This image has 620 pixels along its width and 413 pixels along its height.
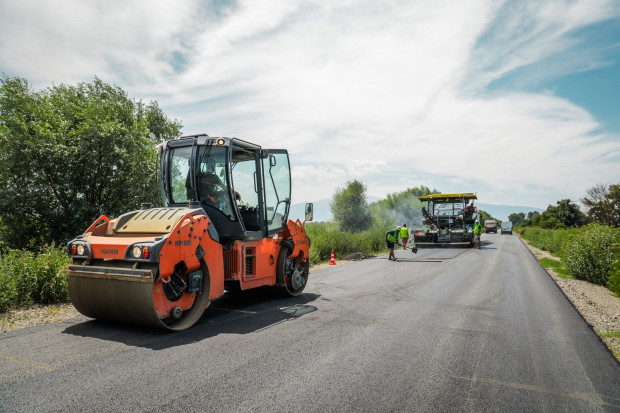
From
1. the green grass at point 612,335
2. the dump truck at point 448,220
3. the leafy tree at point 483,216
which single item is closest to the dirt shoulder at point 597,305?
the green grass at point 612,335

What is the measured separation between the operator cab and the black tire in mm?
602

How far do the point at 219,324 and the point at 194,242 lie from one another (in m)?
1.26

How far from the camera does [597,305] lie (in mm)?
7543

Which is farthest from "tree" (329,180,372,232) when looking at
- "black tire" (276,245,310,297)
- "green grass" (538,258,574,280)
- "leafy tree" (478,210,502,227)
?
"black tire" (276,245,310,297)

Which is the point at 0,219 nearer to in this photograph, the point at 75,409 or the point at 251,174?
the point at 251,174

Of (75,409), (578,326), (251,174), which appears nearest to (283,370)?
(75,409)

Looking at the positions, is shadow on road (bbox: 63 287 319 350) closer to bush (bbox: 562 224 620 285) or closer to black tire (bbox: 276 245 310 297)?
black tire (bbox: 276 245 310 297)

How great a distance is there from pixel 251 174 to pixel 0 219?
12.6 metres

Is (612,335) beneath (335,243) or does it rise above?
beneath

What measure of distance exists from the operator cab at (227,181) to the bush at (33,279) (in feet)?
7.85

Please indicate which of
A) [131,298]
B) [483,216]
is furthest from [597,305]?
[483,216]

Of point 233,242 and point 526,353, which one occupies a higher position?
point 233,242

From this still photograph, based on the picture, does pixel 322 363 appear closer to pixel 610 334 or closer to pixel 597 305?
pixel 610 334

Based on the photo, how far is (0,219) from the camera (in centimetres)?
1397
